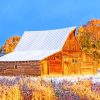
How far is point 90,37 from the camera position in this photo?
285 feet

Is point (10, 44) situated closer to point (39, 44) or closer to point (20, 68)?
point (39, 44)

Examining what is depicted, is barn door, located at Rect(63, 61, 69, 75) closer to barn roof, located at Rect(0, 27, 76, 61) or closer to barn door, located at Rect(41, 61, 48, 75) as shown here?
barn roof, located at Rect(0, 27, 76, 61)

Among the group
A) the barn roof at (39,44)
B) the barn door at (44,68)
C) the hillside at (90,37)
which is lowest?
the barn door at (44,68)

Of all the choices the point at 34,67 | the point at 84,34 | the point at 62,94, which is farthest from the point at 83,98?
the point at 84,34

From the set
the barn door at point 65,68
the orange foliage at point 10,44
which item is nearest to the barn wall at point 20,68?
the barn door at point 65,68

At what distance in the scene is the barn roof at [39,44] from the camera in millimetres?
52731

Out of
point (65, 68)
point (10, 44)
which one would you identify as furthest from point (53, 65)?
point (10, 44)

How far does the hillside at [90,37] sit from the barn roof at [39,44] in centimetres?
1887

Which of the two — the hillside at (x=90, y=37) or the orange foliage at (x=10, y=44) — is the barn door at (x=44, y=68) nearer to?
the hillside at (x=90, y=37)

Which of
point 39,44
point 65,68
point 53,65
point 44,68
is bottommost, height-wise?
point 44,68

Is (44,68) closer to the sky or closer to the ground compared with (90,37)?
closer to the ground

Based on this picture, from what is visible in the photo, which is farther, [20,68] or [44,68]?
[20,68]

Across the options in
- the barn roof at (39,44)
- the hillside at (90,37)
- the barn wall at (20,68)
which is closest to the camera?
the barn wall at (20,68)

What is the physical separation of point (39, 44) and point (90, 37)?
1263 inches
